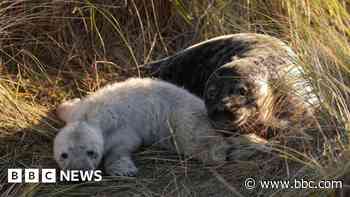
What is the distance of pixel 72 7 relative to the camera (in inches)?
241

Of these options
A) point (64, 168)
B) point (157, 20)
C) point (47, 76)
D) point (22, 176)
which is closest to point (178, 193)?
point (64, 168)

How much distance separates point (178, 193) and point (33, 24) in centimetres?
247

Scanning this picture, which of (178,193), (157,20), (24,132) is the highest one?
(157,20)

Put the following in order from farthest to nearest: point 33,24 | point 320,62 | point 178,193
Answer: point 33,24 → point 320,62 → point 178,193

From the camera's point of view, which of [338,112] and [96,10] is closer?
[338,112]

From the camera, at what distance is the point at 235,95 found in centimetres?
464

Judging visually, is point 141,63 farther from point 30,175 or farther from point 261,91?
point 30,175

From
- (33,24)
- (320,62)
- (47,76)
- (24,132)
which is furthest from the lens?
(33,24)

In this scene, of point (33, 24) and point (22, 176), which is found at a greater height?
point (33, 24)

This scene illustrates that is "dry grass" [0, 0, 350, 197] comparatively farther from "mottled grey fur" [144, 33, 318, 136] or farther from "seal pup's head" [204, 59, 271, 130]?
"seal pup's head" [204, 59, 271, 130]

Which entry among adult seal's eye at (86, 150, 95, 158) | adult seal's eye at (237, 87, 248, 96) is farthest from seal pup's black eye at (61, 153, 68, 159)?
adult seal's eye at (237, 87, 248, 96)

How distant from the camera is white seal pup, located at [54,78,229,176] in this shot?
4.31m

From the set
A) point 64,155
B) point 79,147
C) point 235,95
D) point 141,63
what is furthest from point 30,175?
point 141,63

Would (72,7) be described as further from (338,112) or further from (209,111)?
(338,112)
